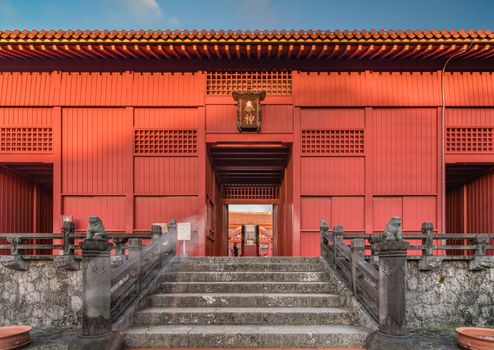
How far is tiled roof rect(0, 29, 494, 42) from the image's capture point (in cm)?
853

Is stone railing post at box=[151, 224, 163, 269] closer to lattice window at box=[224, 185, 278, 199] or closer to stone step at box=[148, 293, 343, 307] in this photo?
stone step at box=[148, 293, 343, 307]

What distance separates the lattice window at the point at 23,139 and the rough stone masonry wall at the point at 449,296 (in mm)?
9820

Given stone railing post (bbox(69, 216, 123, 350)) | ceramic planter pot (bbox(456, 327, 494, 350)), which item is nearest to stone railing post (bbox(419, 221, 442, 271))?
ceramic planter pot (bbox(456, 327, 494, 350))

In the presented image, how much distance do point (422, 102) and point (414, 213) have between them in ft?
10.1

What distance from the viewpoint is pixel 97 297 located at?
4.75 m

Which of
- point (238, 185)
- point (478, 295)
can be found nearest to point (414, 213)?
point (478, 295)

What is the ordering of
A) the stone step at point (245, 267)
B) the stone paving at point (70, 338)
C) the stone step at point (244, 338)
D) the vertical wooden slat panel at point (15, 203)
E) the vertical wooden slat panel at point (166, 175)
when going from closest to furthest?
the stone step at point (244, 338) → the stone paving at point (70, 338) → the stone step at point (245, 267) → the vertical wooden slat panel at point (166, 175) → the vertical wooden slat panel at point (15, 203)

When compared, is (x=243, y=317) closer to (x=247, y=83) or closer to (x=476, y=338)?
(x=476, y=338)

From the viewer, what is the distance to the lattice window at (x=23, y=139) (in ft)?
31.8

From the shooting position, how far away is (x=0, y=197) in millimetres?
10586

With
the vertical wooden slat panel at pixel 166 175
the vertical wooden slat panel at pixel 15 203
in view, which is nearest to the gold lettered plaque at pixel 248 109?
the vertical wooden slat panel at pixel 166 175

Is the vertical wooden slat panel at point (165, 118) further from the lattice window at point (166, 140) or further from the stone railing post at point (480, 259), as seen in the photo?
the stone railing post at point (480, 259)

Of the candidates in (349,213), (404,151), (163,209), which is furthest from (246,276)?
(404,151)

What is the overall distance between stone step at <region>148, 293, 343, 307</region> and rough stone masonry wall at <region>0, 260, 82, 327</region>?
2.44m
